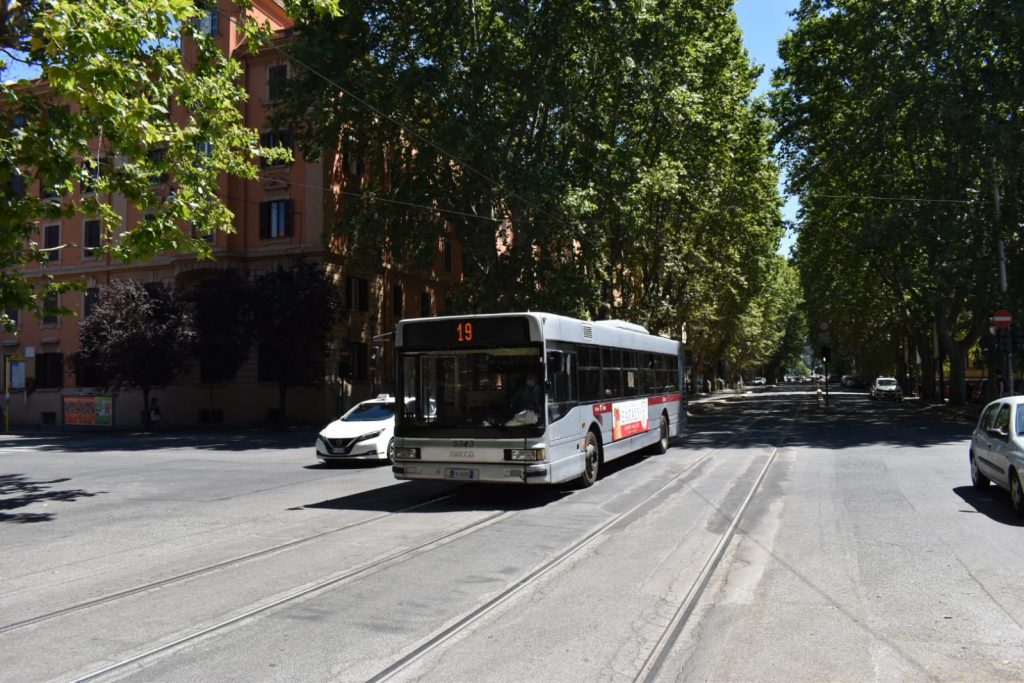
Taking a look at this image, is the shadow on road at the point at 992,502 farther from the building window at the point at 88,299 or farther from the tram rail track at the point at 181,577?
the building window at the point at 88,299

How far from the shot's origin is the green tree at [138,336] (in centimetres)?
3303

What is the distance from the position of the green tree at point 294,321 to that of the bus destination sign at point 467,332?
22.7m

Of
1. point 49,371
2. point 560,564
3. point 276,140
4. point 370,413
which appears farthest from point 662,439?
point 49,371

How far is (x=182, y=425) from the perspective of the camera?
3784cm

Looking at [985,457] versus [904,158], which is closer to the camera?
[985,457]

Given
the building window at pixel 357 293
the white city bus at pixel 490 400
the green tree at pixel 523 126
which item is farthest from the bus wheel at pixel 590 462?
the building window at pixel 357 293

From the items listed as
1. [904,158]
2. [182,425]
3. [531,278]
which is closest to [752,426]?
[531,278]

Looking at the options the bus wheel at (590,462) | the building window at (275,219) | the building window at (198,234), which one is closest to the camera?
the bus wheel at (590,462)

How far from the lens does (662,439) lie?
60.2ft

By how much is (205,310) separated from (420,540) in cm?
2843

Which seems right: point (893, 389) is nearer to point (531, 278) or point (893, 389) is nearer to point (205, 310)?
point (531, 278)

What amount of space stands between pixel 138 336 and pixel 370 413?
19277 mm

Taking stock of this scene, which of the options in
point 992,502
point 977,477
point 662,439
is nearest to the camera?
point 992,502

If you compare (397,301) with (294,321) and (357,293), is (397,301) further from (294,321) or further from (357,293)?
(294,321)
